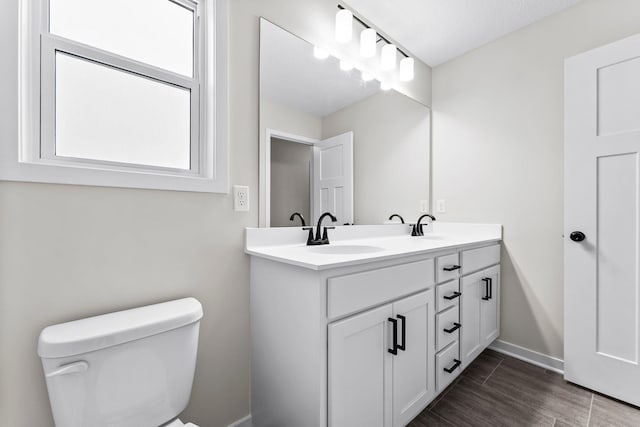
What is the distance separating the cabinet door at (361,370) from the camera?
0.97m

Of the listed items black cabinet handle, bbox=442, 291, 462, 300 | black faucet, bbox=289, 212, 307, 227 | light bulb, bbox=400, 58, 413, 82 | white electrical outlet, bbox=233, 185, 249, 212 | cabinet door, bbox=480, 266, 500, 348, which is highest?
light bulb, bbox=400, 58, 413, 82

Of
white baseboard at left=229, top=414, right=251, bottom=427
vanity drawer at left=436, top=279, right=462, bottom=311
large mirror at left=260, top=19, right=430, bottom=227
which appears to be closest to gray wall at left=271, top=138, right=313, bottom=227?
large mirror at left=260, top=19, right=430, bottom=227

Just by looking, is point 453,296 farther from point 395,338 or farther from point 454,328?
point 395,338

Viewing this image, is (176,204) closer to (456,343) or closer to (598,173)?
(456,343)

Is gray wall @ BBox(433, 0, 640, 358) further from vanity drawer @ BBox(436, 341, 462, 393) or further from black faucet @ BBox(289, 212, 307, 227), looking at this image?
black faucet @ BBox(289, 212, 307, 227)

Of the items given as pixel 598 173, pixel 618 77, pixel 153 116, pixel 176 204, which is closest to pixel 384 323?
pixel 176 204

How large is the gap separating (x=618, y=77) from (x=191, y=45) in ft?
7.21

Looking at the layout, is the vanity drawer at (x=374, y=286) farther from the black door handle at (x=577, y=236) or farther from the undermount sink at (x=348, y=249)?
the black door handle at (x=577, y=236)

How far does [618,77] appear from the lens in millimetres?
1520

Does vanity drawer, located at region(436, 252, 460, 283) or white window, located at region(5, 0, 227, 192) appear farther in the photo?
vanity drawer, located at region(436, 252, 460, 283)

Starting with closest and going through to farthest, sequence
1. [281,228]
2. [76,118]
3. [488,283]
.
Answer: [76,118] < [281,228] < [488,283]

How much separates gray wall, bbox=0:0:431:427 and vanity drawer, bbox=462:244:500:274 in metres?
1.26

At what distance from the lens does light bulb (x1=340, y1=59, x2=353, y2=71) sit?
68.4 inches

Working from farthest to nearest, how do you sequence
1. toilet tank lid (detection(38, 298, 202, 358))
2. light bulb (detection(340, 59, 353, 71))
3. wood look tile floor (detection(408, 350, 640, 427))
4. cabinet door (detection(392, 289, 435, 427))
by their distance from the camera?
light bulb (detection(340, 59, 353, 71)) → wood look tile floor (detection(408, 350, 640, 427)) → cabinet door (detection(392, 289, 435, 427)) → toilet tank lid (detection(38, 298, 202, 358))
